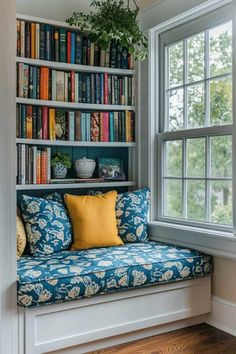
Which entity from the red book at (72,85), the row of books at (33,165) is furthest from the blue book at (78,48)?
the row of books at (33,165)

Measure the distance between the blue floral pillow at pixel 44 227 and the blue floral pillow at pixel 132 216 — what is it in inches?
16.9

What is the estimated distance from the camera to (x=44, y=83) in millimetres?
3006

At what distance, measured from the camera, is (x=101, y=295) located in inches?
93.0

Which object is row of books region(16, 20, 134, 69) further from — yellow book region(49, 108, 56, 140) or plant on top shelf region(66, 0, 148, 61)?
yellow book region(49, 108, 56, 140)

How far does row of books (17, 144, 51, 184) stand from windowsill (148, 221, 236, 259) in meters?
0.90

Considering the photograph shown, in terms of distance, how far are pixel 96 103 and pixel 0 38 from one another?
120 cm

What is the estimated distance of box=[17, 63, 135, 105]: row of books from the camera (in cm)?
294

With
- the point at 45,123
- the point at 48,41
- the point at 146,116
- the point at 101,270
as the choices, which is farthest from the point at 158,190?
the point at 48,41

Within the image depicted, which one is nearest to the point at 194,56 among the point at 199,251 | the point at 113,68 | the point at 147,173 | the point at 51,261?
the point at 113,68

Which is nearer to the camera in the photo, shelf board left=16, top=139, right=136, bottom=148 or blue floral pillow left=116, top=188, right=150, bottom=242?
shelf board left=16, top=139, right=136, bottom=148

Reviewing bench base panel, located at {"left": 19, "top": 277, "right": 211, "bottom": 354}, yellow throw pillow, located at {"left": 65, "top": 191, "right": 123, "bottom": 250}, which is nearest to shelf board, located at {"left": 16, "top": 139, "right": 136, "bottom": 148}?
yellow throw pillow, located at {"left": 65, "top": 191, "right": 123, "bottom": 250}

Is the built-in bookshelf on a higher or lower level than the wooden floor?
higher

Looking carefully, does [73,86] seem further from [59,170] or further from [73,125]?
[59,170]

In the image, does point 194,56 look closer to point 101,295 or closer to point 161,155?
point 161,155
